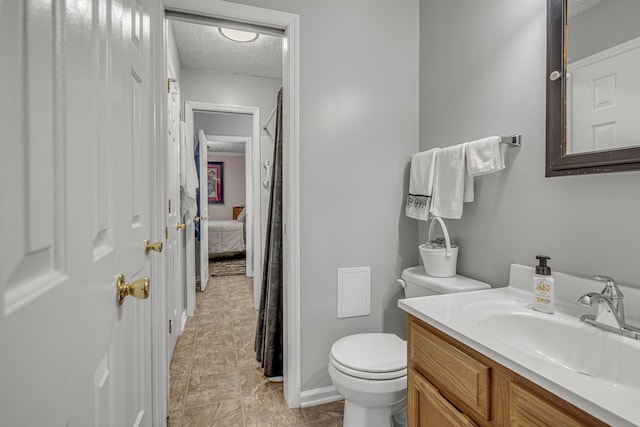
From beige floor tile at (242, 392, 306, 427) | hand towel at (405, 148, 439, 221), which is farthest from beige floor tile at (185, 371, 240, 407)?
hand towel at (405, 148, 439, 221)

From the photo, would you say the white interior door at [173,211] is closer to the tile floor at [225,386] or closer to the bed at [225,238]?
the tile floor at [225,386]

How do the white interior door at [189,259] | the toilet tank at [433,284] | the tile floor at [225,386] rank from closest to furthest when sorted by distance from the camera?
the toilet tank at [433,284]
the tile floor at [225,386]
the white interior door at [189,259]

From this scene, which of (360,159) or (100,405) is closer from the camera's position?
(100,405)

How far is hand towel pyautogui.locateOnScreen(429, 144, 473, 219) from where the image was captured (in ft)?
4.88

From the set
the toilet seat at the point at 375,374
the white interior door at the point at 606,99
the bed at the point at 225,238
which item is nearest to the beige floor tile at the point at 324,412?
the toilet seat at the point at 375,374

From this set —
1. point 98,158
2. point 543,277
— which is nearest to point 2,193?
point 98,158

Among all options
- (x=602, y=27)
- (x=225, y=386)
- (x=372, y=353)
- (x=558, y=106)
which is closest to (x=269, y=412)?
(x=225, y=386)

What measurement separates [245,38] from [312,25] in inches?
42.7

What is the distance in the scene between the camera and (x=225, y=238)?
18.5 feet

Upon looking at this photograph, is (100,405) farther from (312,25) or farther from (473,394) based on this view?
(312,25)

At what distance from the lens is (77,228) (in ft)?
1.64

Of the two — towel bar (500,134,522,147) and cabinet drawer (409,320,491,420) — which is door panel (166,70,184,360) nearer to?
cabinet drawer (409,320,491,420)

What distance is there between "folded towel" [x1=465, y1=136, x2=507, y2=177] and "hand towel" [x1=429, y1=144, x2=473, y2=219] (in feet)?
0.18

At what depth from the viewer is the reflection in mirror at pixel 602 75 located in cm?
94
